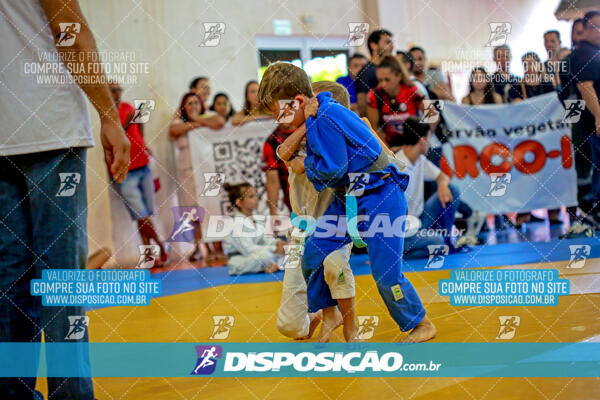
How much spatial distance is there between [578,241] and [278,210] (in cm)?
318

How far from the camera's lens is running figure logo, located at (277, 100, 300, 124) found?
9.36 feet

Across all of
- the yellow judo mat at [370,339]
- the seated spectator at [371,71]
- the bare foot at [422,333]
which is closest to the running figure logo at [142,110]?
the seated spectator at [371,71]

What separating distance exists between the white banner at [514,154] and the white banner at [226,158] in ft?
7.15

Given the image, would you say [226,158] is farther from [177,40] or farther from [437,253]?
[437,253]

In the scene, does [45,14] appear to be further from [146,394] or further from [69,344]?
[146,394]

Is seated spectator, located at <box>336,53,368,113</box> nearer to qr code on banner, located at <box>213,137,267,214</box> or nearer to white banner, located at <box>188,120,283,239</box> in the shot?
white banner, located at <box>188,120,283,239</box>

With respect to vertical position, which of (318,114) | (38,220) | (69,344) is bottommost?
(69,344)

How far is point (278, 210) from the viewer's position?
7336 millimetres

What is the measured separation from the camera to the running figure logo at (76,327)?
2027mm

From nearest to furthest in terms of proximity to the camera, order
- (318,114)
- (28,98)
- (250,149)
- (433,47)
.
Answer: (28,98)
(318,114)
(250,149)
(433,47)

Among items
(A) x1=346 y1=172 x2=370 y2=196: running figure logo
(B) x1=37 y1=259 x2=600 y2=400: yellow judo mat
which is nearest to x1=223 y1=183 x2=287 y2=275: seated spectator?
(B) x1=37 y1=259 x2=600 y2=400: yellow judo mat

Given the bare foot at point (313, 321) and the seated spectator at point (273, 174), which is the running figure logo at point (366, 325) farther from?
the seated spectator at point (273, 174)

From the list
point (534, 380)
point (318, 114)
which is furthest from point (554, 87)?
point (534, 380)

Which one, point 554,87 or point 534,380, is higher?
point 554,87
